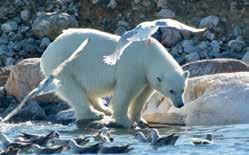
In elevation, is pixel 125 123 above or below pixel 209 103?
below

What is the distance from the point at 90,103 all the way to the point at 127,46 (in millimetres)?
1306

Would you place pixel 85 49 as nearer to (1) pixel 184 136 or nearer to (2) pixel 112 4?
(1) pixel 184 136

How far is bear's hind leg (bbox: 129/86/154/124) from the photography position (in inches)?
647

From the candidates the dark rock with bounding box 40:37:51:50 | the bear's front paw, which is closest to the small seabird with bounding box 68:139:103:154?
the bear's front paw

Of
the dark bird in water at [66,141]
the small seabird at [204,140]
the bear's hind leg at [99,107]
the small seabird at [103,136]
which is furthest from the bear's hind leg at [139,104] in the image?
the dark bird in water at [66,141]

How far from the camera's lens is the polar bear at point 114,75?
16.0m

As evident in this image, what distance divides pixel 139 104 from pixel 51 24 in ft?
18.5

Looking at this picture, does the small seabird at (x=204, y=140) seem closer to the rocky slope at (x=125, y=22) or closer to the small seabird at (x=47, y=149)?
the small seabird at (x=47, y=149)

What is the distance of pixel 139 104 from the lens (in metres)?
16.5

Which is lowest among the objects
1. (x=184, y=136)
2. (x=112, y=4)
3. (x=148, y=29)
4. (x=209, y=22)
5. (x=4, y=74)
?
(x=184, y=136)

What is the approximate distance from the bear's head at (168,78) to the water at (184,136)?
0.52m

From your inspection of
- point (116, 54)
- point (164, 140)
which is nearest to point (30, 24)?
point (116, 54)

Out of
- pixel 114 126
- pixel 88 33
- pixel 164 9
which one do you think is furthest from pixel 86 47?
pixel 164 9

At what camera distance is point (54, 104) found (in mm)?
18656
